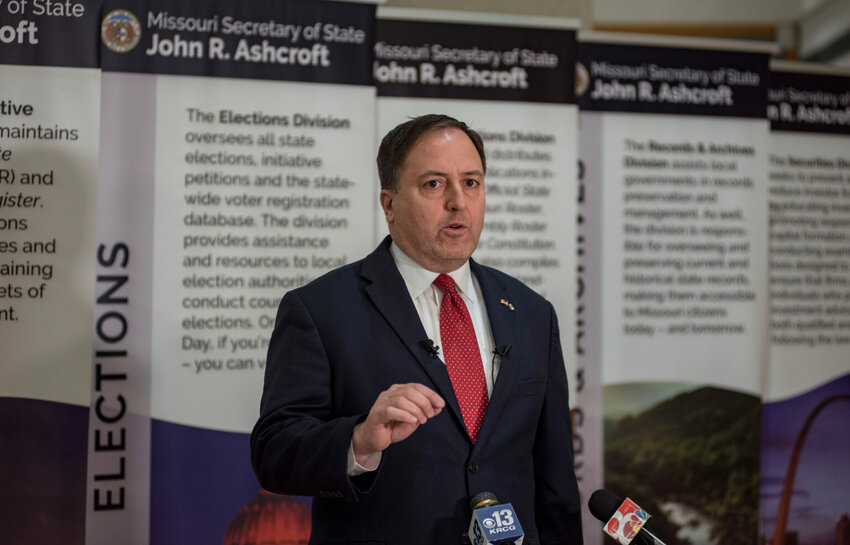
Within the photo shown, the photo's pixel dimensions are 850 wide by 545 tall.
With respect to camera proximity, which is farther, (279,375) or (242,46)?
(242,46)

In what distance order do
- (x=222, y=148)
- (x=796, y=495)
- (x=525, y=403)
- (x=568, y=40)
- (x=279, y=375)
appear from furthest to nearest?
(x=796, y=495), (x=568, y=40), (x=222, y=148), (x=525, y=403), (x=279, y=375)

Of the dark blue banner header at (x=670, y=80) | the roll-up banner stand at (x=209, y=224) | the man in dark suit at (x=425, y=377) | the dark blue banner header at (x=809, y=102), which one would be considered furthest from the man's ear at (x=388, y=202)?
the dark blue banner header at (x=809, y=102)

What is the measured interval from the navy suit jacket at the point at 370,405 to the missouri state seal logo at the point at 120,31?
6.61ft

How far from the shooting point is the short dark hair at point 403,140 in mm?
1994

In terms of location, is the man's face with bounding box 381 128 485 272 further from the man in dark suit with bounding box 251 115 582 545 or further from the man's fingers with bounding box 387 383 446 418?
the man's fingers with bounding box 387 383 446 418

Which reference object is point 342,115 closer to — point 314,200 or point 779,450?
point 314,200

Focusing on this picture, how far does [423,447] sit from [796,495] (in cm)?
334

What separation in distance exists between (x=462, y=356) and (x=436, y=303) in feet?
0.55

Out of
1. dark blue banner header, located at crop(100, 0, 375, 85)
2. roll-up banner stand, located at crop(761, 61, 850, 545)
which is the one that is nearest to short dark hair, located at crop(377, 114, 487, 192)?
dark blue banner header, located at crop(100, 0, 375, 85)

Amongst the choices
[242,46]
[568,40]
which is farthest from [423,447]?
[568,40]

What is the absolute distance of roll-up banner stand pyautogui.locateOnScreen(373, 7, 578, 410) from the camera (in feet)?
12.4

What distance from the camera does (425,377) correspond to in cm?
189

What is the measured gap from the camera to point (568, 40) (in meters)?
3.89

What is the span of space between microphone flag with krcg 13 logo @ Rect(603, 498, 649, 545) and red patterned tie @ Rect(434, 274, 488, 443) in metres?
0.41
